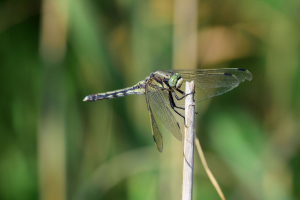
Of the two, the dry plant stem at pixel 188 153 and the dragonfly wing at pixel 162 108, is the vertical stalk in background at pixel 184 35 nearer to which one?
the dragonfly wing at pixel 162 108

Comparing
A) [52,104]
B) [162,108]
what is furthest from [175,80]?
[52,104]

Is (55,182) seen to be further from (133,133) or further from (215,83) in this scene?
(215,83)

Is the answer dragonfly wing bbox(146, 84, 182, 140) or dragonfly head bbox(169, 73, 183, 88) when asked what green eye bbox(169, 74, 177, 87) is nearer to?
dragonfly head bbox(169, 73, 183, 88)

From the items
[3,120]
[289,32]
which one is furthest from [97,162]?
[289,32]

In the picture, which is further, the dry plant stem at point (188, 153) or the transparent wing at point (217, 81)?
the transparent wing at point (217, 81)

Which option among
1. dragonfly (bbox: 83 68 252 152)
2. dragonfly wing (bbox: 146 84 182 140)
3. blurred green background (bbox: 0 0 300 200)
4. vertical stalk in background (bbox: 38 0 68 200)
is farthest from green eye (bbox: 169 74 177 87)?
vertical stalk in background (bbox: 38 0 68 200)

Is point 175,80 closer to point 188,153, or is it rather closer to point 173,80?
point 173,80

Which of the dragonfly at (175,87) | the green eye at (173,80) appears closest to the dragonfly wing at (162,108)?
the dragonfly at (175,87)
